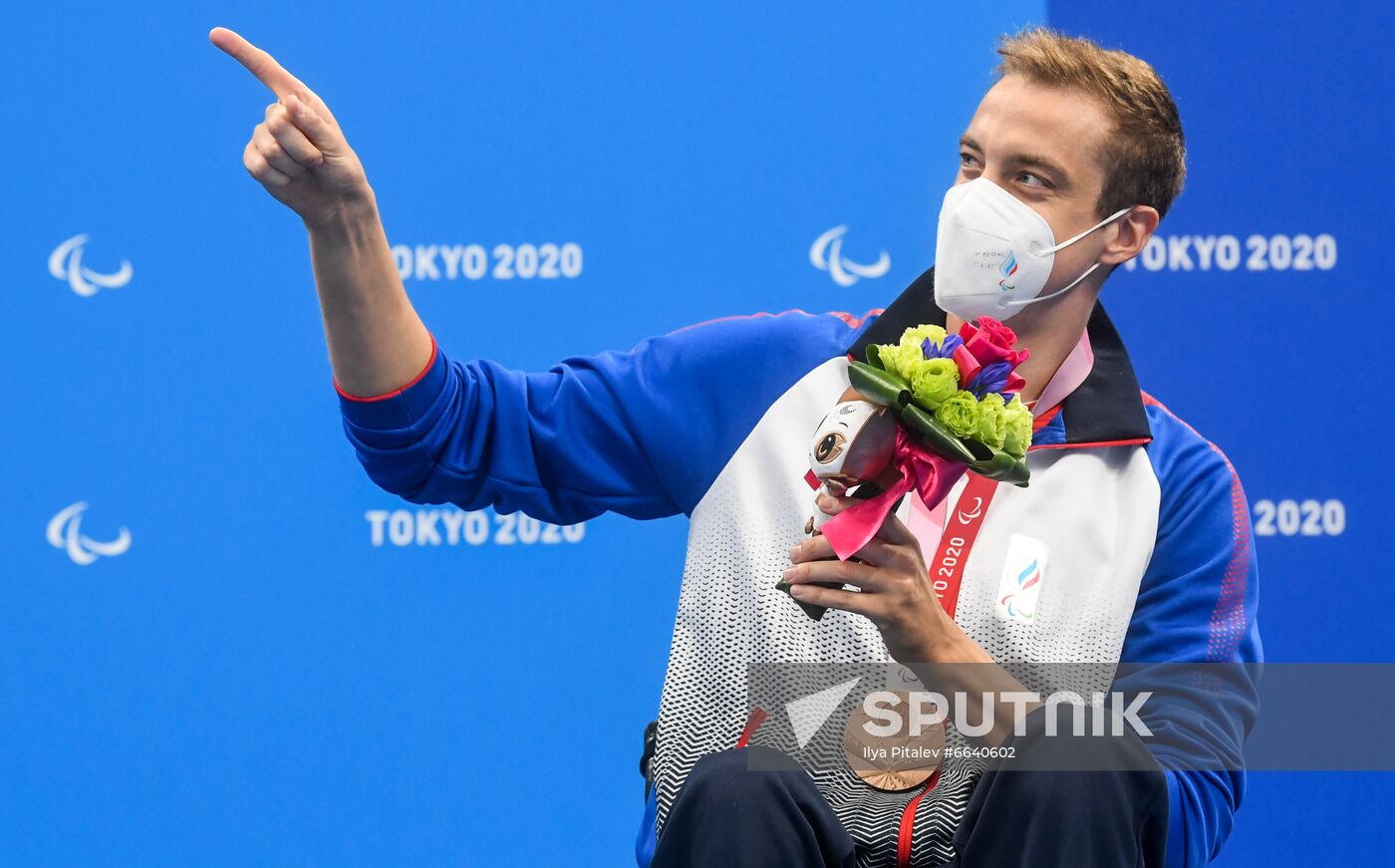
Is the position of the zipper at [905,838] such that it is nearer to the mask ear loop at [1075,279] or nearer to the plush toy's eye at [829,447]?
the plush toy's eye at [829,447]

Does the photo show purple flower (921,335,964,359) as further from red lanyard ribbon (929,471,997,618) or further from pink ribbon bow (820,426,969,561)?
red lanyard ribbon (929,471,997,618)

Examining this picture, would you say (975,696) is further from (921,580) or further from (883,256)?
(883,256)

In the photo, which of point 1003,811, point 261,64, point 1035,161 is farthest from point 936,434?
point 261,64

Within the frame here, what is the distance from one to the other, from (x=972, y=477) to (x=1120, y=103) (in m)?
0.44

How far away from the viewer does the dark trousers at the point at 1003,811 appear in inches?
51.9

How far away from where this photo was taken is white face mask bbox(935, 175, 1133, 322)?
1756 millimetres

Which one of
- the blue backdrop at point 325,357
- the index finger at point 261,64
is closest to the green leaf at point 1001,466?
the index finger at point 261,64

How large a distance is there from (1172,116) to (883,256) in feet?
2.87

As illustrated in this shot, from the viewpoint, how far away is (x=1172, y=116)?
1860 mm

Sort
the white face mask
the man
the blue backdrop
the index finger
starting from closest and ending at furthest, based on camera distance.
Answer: the index finger, the man, the white face mask, the blue backdrop

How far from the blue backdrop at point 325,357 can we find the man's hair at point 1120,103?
82 centimetres

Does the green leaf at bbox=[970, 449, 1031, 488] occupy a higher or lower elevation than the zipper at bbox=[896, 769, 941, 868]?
higher

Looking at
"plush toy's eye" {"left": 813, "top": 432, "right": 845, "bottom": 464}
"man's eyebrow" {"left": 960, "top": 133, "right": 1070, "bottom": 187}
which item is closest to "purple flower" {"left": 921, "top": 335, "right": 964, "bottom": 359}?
"plush toy's eye" {"left": 813, "top": 432, "right": 845, "bottom": 464}

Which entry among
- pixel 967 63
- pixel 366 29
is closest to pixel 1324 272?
pixel 967 63
